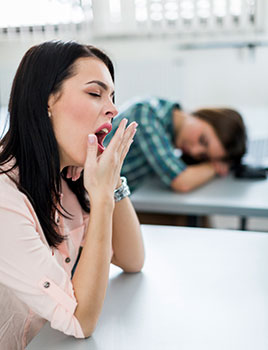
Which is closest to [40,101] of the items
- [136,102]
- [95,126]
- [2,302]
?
[95,126]

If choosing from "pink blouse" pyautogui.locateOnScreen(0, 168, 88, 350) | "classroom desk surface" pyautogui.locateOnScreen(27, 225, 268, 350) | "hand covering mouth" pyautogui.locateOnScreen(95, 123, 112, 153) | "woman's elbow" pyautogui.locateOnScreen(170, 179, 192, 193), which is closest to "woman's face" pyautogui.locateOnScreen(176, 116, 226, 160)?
"woman's elbow" pyautogui.locateOnScreen(170, 179, 192, 193)

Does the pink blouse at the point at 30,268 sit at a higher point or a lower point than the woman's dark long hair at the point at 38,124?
lower

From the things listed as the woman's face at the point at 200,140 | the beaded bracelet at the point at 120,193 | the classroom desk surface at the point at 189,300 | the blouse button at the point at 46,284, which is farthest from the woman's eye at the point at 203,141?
the blouse button at the point at 46,284

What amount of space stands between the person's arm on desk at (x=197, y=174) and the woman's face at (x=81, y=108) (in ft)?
3.19

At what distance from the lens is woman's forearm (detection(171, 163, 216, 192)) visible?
73.6 inches

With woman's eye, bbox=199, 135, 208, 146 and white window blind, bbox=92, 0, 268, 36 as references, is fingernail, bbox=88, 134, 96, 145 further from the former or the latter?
white window blind, bbox=92, 0, 268, 36

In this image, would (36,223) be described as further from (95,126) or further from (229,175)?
(229,175)

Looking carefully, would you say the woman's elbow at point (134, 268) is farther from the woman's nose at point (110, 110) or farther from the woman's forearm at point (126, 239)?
the woman's nose at point (110, 110)

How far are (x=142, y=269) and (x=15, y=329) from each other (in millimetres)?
341

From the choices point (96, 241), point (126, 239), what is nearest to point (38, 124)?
point (96, 241)

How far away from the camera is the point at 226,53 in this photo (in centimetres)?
295

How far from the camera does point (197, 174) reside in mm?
1941

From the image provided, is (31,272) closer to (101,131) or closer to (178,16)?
(101,131)

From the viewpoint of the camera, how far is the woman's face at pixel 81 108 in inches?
34.5
